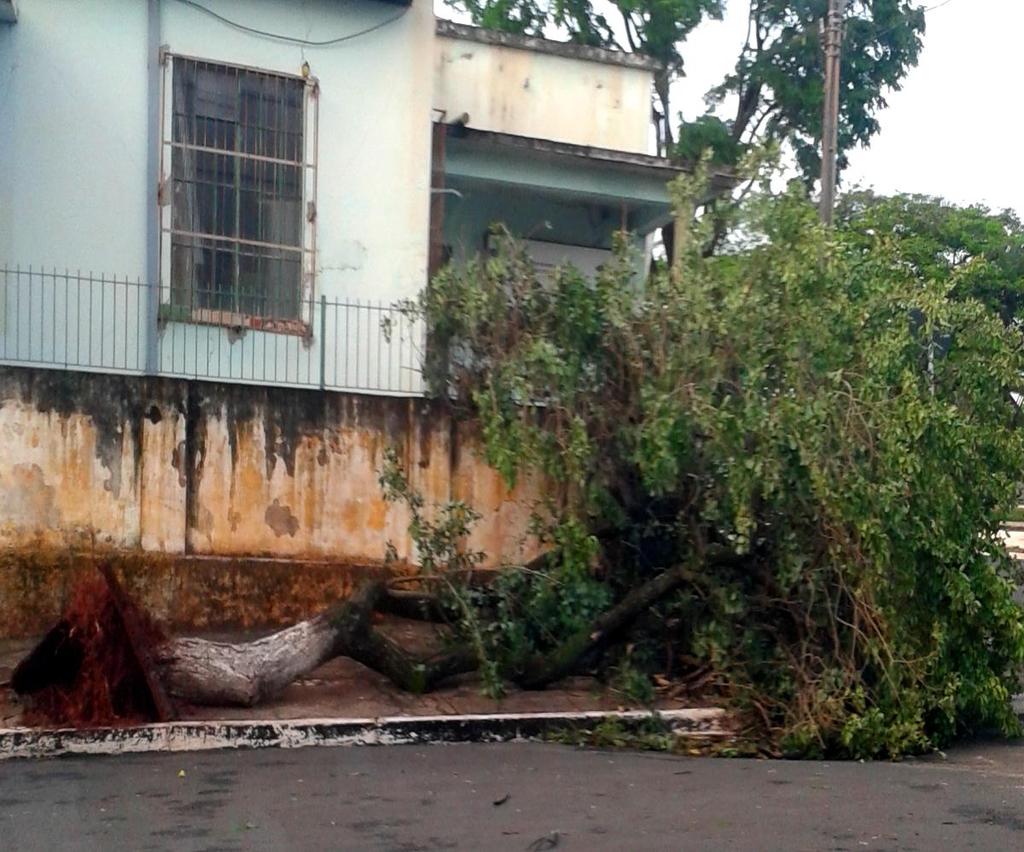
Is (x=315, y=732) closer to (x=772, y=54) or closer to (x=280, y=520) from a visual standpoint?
(x=280, y=520)

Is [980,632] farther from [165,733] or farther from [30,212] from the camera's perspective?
[30,212]

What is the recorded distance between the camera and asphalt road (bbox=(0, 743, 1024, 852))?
630 centimetres

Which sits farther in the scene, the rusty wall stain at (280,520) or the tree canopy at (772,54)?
the tree canopy at (772,54)

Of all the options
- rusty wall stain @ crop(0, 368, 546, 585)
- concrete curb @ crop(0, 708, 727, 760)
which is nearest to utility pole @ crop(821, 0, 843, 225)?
rusty wall stain @ crop(0, 368, 546, 585)

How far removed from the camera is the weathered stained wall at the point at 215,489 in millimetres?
9836

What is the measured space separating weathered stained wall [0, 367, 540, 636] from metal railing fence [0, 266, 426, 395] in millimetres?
452

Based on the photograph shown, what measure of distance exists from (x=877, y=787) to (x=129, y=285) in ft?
22.9

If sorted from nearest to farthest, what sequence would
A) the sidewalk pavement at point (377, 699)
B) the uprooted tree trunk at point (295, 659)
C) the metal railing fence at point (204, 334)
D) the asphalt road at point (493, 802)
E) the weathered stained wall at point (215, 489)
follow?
1. the asphalt road at point (493, 802)
2. the uprooted tree trunk at point (295, 659)
3. the sidewalk pavement at point (377, 699)
4. the weathered stained wall at point (215, 489)
5. the metal railing fence at point (204, 334)

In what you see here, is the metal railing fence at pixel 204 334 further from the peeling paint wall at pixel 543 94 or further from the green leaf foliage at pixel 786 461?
the peeling paint wall at pixel 543 94

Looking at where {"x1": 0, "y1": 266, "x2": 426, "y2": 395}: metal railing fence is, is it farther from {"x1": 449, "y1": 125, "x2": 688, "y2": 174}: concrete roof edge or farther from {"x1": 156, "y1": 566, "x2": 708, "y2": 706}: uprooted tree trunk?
{"x1": 449, "y1": 125, "x2": 688, "y2": 174}: concrete roof edge

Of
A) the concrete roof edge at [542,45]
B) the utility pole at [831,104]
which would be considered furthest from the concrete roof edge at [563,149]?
the utility pole at [831,104]

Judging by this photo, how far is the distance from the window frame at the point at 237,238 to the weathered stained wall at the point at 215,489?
3.38 ft

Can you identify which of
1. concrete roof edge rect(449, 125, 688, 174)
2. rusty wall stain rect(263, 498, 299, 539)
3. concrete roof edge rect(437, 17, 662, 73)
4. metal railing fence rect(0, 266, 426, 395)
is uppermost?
concrete roof edge rect(437, 17, 662, 73)

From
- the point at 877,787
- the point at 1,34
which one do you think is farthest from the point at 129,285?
the point at 877,787
